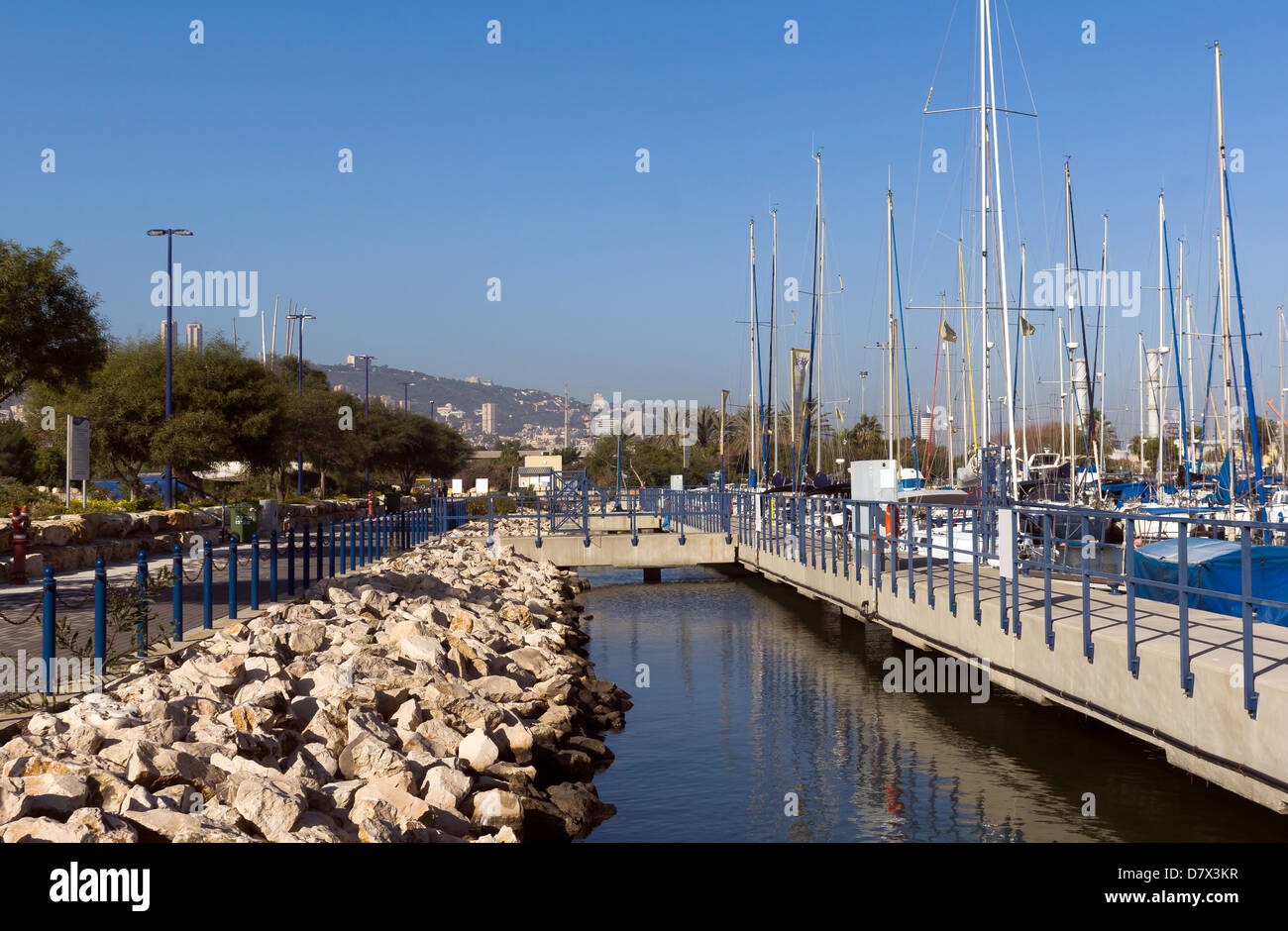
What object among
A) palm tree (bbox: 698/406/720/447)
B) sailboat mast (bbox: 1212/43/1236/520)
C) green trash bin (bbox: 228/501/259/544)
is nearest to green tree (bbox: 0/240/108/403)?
green trash bin (bbox: 228/501/259/544)

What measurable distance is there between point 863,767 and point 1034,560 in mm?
3338

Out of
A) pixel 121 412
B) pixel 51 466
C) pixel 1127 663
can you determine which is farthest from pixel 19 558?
pixel 51 466

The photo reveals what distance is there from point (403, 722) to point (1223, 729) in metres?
7.14

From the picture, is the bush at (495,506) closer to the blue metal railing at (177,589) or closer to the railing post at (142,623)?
the blue metal railing at (177,589)

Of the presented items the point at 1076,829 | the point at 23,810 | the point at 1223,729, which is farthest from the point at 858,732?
the point at 23,810

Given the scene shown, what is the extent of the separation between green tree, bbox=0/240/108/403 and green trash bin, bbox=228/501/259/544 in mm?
9287

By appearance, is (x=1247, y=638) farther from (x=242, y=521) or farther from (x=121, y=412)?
(x=121, y=412)

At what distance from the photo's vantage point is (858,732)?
14.7 meters

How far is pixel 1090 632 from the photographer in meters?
11.5

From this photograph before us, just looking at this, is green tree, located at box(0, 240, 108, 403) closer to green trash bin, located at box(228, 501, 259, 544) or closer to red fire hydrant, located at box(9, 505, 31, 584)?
red fire hydrant, located at box(9, 505, 31, 584)

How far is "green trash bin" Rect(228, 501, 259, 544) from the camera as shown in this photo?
33.9 m

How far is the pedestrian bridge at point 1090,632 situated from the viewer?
903 centimetres
